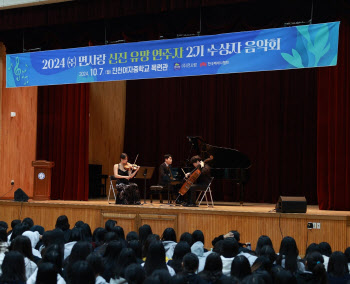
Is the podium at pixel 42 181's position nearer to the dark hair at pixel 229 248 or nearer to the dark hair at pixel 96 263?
the dark hair at pixel 229 248

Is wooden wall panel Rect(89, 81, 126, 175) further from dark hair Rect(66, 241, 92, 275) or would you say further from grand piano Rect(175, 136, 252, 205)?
dark hair Rect(66, 241, 92, 275)

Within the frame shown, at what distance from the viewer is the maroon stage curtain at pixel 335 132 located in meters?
8.95

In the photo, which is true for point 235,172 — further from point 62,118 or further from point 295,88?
point 62,118

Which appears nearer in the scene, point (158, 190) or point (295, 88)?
point (158, 190)

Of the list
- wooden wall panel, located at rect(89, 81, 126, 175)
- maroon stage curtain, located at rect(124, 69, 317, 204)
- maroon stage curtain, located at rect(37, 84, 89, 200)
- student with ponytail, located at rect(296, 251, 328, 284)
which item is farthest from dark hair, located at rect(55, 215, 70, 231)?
maroon stage curtain, located at rect(124, 69, 317, 204)

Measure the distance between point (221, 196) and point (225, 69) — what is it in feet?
14.9

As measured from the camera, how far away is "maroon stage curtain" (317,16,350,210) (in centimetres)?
895

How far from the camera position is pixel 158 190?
34.4 ft

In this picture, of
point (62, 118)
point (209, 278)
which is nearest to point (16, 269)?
point (209, 278)

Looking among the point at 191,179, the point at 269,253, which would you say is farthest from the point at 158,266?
the point at 191,179

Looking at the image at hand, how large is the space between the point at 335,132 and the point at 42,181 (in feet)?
18.9

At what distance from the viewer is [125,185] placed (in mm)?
9758

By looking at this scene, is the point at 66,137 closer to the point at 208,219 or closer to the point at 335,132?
the point at 208,219

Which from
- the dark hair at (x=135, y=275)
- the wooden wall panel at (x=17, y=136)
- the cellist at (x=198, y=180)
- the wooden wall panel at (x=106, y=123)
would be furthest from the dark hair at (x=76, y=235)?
the wooden wall panel at (x=106, y=123)
